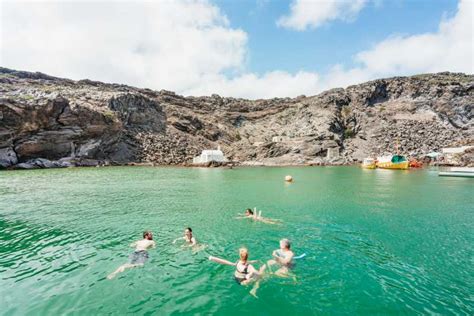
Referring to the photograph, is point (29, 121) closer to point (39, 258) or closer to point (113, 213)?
point (113, 213)

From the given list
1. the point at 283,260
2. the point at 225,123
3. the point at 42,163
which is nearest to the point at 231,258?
the point at 283,260

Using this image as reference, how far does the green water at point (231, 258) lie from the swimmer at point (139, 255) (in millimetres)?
353

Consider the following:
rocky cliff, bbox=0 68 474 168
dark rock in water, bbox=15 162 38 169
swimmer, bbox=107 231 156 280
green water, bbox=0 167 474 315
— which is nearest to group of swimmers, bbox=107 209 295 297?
swimmer, bbox=107 231 156 280

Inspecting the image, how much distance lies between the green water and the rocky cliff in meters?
58.1

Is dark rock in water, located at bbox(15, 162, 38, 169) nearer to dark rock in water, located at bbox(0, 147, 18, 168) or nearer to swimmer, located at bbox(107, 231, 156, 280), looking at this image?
dark rock in water, located at bbox(0, 147, 18, 168)

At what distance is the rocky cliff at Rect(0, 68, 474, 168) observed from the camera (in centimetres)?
7331

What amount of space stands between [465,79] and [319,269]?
17371 centimetres

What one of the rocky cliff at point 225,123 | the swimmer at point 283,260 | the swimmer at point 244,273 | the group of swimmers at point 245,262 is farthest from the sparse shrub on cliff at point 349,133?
the swimmer at point 244,273

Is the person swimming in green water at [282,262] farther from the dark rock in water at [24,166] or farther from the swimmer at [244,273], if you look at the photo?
the dark rock in water at [24,166]

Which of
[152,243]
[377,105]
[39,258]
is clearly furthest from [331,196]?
[377,105]

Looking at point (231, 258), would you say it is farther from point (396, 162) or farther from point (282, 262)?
point (396, 162)

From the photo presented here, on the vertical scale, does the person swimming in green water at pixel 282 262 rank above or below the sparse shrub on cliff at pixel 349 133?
below

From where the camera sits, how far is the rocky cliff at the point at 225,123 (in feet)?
241

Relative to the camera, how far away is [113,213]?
69.9ft
